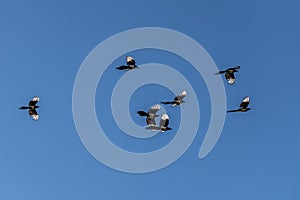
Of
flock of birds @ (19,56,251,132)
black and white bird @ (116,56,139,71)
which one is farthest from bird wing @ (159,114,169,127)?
black and white bird @ (116,56,139,71)

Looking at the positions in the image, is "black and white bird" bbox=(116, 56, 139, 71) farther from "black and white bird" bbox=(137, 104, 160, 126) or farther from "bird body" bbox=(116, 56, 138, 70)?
"black and white bird" bbox=(137, 104, 160, 126)

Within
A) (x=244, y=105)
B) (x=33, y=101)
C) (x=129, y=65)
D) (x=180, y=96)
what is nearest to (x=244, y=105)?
(x=244, y=105)

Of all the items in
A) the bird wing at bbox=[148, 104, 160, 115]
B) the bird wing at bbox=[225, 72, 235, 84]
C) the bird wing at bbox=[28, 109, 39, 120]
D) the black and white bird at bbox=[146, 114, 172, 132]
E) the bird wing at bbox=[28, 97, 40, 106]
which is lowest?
the bird wing at bbox=[28, 109, 39, 120]

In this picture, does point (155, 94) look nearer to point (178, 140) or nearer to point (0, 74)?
point (178, 140)

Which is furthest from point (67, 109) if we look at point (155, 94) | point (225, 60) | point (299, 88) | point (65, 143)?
point (299, 88)

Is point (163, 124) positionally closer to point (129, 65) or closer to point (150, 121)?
point (150, 121)

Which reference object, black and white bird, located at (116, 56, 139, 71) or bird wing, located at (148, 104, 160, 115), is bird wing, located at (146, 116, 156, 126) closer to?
bird wing, located at (148, 104, 160, 115)

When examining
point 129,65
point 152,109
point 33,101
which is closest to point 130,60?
point 129,65

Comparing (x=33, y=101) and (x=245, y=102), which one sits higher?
(x=245, y=102)

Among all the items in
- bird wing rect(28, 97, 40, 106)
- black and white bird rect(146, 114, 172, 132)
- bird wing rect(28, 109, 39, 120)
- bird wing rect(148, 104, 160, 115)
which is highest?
bird wing rect(148, 104, 160, 115)

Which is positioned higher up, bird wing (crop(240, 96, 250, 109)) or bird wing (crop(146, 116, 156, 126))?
bird wing (crop(240, 96, 250, 109))

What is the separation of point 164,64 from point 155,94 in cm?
8

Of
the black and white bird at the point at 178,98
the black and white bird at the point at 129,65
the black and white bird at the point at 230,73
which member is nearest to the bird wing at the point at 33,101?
the black and white bird at the point at 129,65

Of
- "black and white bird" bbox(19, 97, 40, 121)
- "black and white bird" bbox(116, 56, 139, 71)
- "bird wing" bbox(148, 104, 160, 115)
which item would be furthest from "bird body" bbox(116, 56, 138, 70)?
"black and white bird" bbox(19, 97, 40, 121)
